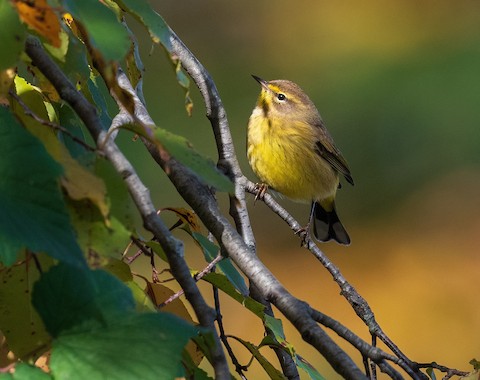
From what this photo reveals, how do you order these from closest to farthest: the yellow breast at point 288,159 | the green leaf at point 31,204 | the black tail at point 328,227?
the green leaf at point 31,204
the yellow breast at point 288,159
the black tail at point 328,227

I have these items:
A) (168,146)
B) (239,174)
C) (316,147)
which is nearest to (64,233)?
(168,146)

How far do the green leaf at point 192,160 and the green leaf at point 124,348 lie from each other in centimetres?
13

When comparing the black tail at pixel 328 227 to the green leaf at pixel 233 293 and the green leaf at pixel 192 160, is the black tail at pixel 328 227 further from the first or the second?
the green leaf at pixel 192 160

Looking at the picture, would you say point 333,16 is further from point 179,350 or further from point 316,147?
point 179,350

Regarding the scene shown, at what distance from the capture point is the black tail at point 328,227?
471cm

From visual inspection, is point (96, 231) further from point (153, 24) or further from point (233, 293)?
point (233, 293)

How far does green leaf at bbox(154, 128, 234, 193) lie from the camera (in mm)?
890

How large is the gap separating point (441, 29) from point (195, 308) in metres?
9.70

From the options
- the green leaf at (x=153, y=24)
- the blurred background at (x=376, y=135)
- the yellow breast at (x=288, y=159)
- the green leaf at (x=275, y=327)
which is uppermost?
the blurred background at (x=376, y=135)

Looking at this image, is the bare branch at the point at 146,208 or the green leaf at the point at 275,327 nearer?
the bare branch at the point at 146,208

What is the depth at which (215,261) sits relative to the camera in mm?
1259

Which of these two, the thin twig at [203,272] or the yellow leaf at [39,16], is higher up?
the thin twig at [203,272]

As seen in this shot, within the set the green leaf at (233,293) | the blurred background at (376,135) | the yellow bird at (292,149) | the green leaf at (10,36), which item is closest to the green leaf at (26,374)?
the green leaf at (10,36)

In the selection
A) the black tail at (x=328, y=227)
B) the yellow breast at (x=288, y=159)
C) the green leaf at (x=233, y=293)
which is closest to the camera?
the green leaf at (x=233, y=293)
